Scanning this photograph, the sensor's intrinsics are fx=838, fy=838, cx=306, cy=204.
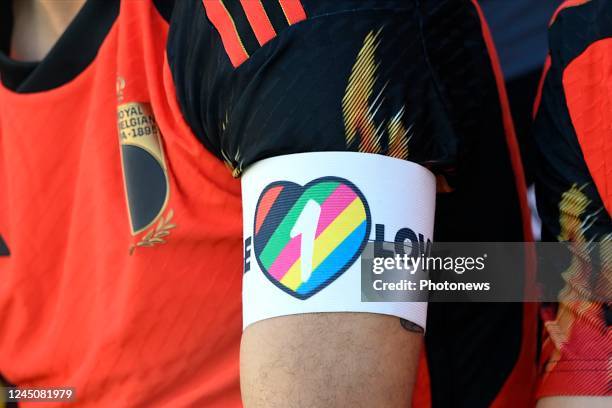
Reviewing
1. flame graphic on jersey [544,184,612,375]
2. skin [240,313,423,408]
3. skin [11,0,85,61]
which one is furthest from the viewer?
skin [11,0,85,61]

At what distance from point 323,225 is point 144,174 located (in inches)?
12.5

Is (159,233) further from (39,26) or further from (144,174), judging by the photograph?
(39,26)

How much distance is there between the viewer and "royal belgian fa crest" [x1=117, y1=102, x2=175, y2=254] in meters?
1.07

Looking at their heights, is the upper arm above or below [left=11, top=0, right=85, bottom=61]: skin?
below

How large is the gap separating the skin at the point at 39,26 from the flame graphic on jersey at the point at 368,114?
1.87ft

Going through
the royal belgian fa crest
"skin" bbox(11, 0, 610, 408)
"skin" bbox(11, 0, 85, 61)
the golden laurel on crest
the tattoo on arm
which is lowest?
"skin" bbox(11, 0, 610, 408)

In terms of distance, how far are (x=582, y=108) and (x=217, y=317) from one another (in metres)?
0.52

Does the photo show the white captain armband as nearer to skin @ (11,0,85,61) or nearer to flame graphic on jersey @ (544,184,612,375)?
flame graphic on jersey @ (544,184,612,375)

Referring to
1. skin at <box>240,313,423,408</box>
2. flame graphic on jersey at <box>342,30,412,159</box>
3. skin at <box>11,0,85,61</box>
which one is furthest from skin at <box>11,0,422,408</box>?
skin at <box>11,0,85,61</box>

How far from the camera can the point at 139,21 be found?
1.13 meters

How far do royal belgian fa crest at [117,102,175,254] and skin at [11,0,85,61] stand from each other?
284 millimetres

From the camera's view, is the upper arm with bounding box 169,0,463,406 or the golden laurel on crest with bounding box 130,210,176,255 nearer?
the upper arm with bounding box 169,0,463,406

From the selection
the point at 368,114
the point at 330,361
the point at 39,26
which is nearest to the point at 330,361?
the point at 330,361

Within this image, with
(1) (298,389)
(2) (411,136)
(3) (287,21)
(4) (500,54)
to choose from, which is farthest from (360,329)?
(4) (500,54)
